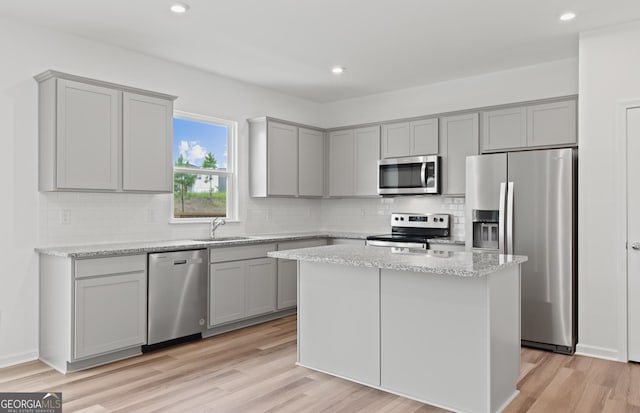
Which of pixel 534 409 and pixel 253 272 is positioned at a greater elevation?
pixel 253 272

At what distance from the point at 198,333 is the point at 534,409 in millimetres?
2992

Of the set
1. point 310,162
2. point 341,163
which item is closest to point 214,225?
point 310,162

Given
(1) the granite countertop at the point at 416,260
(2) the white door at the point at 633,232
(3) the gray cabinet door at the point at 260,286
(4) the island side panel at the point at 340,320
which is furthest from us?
(3) the gray cabinet door at the point at 260,286

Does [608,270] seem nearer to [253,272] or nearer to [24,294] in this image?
[253,272]

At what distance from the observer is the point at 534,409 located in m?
2.90

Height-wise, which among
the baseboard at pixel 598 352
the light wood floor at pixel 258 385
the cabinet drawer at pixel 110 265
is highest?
the cabinet drawer at pixel 110 265

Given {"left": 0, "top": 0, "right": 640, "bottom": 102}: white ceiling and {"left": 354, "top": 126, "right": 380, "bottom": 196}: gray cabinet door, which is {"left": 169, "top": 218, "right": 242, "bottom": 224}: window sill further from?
{"left": 354, "top": 126, "right": 380, "bottom": 196}: gray cabinet door

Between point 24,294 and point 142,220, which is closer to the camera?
point 24,294

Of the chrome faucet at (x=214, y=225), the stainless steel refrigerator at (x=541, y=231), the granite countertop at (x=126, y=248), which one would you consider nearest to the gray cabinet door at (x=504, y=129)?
the stainless steel refrigerator at (x=541, y=231)

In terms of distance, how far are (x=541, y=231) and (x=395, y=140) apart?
7.19ft

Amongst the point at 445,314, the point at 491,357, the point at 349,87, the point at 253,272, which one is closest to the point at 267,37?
the point at 349,87

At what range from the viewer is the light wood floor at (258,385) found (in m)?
2.95

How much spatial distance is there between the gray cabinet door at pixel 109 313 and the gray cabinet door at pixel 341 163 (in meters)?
3.09

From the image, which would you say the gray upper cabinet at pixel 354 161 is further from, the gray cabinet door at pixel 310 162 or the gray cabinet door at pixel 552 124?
the gray cabinet door at pixel 552 124
